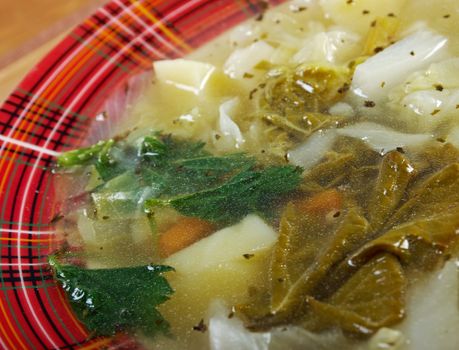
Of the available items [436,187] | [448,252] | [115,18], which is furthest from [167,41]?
[448,252]

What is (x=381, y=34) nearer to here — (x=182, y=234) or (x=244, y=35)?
(x=244, y=35)

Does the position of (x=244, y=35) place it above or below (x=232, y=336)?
above

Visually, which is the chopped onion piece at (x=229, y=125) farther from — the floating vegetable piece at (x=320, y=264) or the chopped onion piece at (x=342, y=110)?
the floating vegetable piece at (x=320, y=264)

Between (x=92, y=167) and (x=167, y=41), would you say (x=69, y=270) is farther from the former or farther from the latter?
(x=167, y=41)

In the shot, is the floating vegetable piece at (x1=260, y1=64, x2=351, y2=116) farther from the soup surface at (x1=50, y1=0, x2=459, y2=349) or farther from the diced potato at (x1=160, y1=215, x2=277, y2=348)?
the diced potato at (x1=160, y1=215, x2=277, y2=348)

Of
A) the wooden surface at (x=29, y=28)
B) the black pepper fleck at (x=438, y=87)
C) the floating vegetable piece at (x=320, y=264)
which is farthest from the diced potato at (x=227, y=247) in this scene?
the wooden surface at (x=29, y=28)

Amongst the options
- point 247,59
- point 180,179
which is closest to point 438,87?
point 247,59

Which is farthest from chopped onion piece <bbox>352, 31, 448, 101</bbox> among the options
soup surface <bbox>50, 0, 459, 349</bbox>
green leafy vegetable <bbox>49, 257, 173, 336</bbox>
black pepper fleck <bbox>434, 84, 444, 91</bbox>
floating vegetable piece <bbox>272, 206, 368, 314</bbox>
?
green leafy vegetable <bbox>49, 257, 173, 336</bbox>
